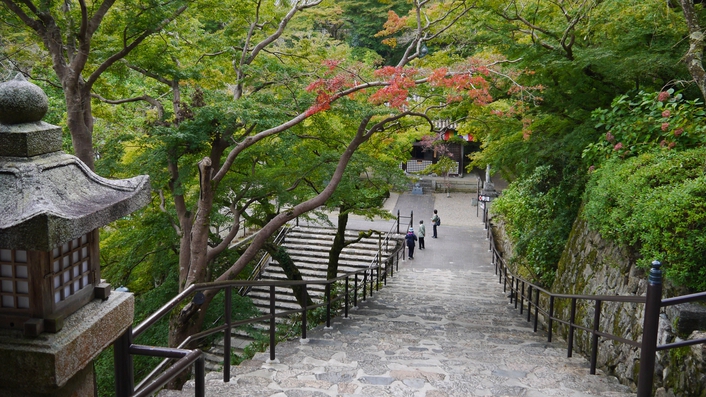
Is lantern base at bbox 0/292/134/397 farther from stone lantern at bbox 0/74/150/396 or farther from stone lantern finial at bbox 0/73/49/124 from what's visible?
stone lantern finial at bbox 0/73/49/124

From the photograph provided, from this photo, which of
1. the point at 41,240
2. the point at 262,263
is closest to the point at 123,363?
the point at 41,240

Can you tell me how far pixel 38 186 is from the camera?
2.71 meters

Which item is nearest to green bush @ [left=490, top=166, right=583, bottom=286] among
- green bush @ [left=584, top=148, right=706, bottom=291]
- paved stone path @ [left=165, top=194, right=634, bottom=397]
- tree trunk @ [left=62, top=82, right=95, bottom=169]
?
paved stone path @ [left=165, top=194, right=634, bottom=397]

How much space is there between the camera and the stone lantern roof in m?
2.52

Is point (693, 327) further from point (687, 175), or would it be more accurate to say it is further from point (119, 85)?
point (119, 85)

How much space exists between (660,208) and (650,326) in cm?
314

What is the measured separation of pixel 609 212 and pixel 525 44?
449cm

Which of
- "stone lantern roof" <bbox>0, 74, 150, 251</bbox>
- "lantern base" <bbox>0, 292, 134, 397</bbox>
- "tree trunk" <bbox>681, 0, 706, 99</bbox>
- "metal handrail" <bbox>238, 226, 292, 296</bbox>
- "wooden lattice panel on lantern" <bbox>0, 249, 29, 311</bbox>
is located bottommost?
"metal handrail" <bbox>238, 226, 292, 296</bbox>

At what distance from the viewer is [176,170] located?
398 inches

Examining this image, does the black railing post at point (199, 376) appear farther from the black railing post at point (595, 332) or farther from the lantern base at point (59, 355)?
the black railing post at point (595, 332)

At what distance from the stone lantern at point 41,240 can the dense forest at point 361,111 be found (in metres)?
5.16

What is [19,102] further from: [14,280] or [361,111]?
[361,111]

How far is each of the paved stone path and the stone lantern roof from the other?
2.74m

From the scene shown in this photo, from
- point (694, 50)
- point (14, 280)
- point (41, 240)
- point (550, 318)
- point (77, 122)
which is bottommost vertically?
point (550, 318)
